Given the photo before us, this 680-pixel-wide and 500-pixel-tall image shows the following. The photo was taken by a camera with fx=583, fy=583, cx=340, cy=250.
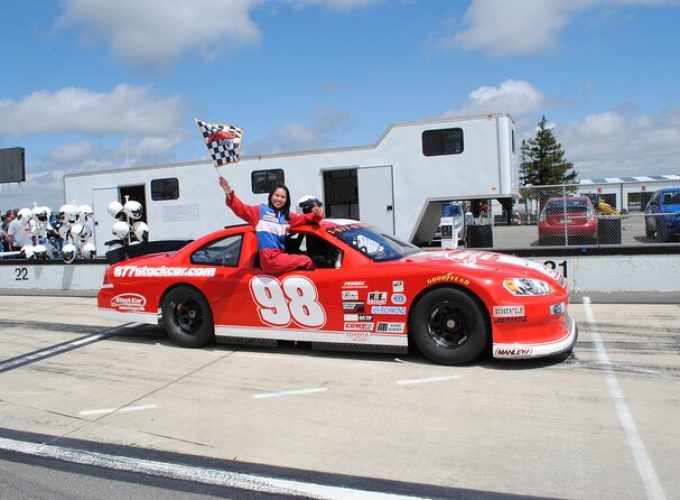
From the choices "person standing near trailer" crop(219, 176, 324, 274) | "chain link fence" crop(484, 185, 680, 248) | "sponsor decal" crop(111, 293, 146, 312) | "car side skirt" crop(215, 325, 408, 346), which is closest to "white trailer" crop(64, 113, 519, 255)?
"chain link fence" crop(484, 185, 680, 248)

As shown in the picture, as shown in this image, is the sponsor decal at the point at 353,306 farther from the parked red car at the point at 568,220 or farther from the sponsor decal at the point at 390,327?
the parked red car at the point at 568,220

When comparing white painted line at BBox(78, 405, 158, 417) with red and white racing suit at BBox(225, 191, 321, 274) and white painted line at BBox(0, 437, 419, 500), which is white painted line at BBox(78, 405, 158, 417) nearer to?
white painted line at BBox(0, 437, 419, 500)

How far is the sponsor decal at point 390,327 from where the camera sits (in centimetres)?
574

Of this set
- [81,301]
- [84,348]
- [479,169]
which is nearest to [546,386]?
[84,348]

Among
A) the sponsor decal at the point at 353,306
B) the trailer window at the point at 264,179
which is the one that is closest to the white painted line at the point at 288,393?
the sponsor decal at the point at 353,306

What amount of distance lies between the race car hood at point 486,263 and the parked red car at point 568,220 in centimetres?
477

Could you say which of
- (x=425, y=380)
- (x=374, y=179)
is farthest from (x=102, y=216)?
(x=425, y=380)

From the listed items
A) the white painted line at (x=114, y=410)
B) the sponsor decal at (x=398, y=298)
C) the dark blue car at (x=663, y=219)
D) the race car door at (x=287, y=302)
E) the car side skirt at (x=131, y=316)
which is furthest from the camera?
the dark blue car at (x=663, y=219)

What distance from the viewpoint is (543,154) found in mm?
65938

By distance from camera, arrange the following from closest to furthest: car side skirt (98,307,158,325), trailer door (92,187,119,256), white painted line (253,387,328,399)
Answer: white painted line (253,387,328,399), car side skirt (98,307,158,325), trailer door (92,187,119,256)

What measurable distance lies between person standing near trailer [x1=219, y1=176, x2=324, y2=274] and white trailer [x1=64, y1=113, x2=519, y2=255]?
243 inches

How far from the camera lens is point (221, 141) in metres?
7.26

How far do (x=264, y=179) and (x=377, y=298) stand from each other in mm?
8254

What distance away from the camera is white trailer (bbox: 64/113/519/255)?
1181cm
